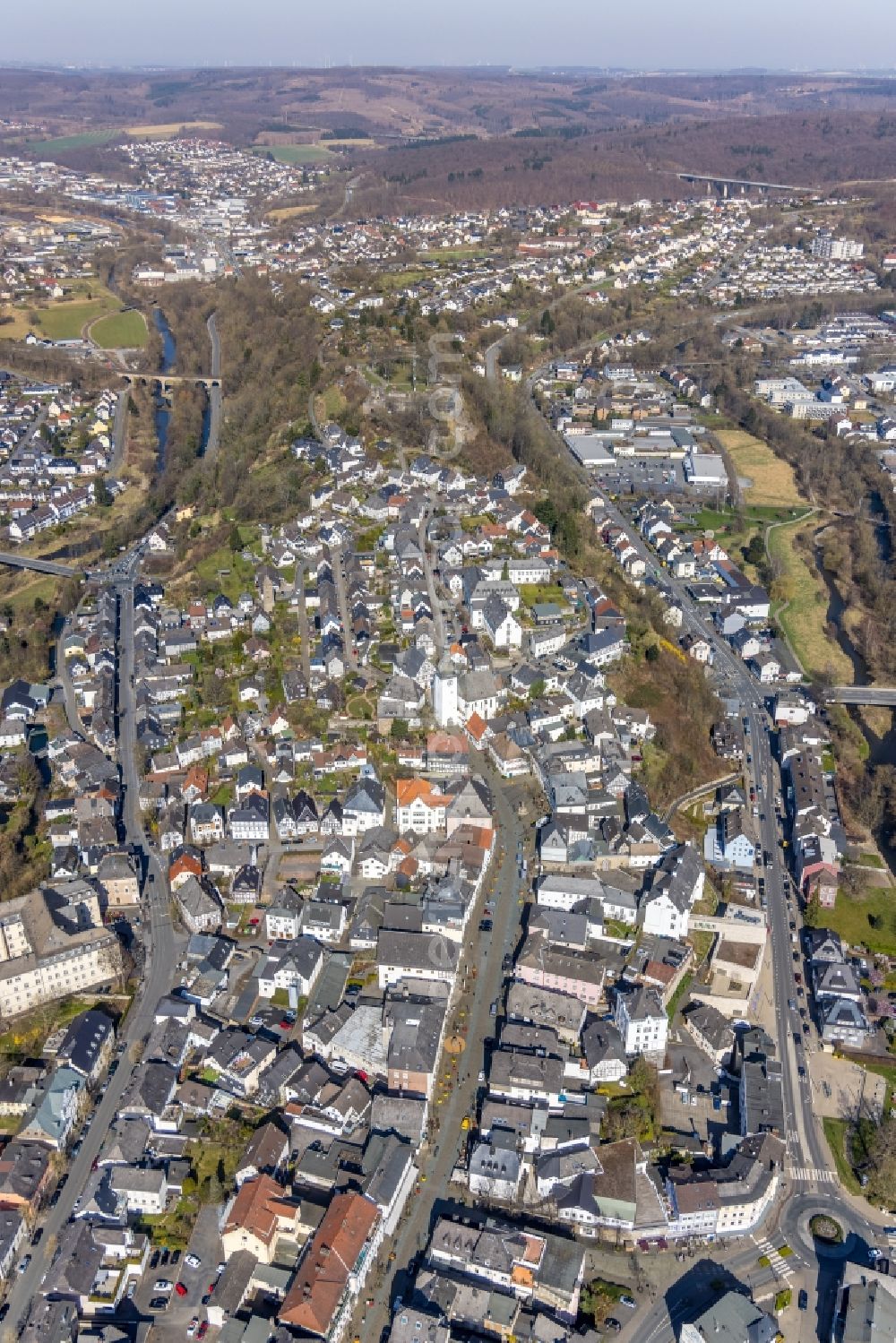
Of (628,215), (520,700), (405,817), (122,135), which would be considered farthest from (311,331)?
(122,135)

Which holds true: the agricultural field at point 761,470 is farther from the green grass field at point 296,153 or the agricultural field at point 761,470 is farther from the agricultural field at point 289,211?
the green grass field at point 296,153

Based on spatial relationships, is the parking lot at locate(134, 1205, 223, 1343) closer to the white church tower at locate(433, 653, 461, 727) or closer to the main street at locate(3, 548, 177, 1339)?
the main street at locate(3, 548, 177, 1339)

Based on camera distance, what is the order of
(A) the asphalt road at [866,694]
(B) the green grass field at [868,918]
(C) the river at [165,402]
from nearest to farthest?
(B) the green grass field at [868,918] → (A) the asphalt road at [866,694] → (C) the river at [165,402]

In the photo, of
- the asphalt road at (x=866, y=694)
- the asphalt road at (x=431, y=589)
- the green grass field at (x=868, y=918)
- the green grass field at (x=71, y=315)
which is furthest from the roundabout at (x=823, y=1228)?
the green grass field at (x=71, y=315)

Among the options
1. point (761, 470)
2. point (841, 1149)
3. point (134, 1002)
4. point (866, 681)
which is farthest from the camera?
point (761, 470)

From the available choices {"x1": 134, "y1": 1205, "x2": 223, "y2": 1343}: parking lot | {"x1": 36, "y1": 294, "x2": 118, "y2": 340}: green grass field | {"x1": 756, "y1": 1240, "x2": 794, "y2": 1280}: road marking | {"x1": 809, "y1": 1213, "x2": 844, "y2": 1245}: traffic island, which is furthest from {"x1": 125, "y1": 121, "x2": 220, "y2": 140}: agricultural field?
{"x1": 756, "y1": 1240, "x2": 794, "y2": 1280}: road marking

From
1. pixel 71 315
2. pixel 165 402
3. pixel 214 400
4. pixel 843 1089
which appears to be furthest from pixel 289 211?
pixel 843 1089

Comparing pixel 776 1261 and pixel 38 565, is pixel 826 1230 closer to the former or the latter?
pixel 776 1261
